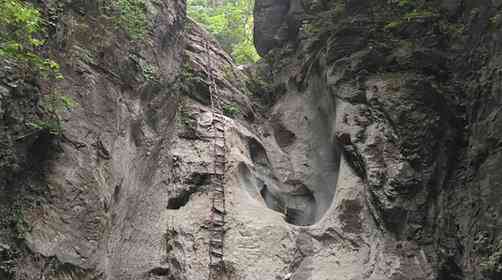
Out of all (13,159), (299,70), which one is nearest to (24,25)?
(13,159)

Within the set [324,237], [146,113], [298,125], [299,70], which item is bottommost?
[324,237]

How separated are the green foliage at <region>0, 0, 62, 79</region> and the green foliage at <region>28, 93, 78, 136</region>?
34 centimetres

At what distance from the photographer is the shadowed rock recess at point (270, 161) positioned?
6781mm

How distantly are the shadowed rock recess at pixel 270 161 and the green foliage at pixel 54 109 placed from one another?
0.14 metres

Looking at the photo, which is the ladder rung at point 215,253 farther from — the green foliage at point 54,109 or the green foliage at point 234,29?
the green foliage at point 234,29

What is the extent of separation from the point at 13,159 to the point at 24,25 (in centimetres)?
184

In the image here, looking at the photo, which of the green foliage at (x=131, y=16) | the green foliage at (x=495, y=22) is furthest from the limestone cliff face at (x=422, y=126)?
the green foliage at (x=131, y=16)

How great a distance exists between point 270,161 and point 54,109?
5971 millimetres

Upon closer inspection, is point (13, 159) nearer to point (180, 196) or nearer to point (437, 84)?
point (180, 196)

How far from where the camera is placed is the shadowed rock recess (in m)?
6.78

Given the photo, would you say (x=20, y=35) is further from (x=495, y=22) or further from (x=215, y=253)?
(x=495, y=22)

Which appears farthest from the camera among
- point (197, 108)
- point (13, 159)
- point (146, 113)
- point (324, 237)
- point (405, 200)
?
point (197, 108)

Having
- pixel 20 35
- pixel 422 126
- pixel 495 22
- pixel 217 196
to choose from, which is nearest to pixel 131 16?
pixel 20 35

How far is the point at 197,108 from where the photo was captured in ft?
38.1
